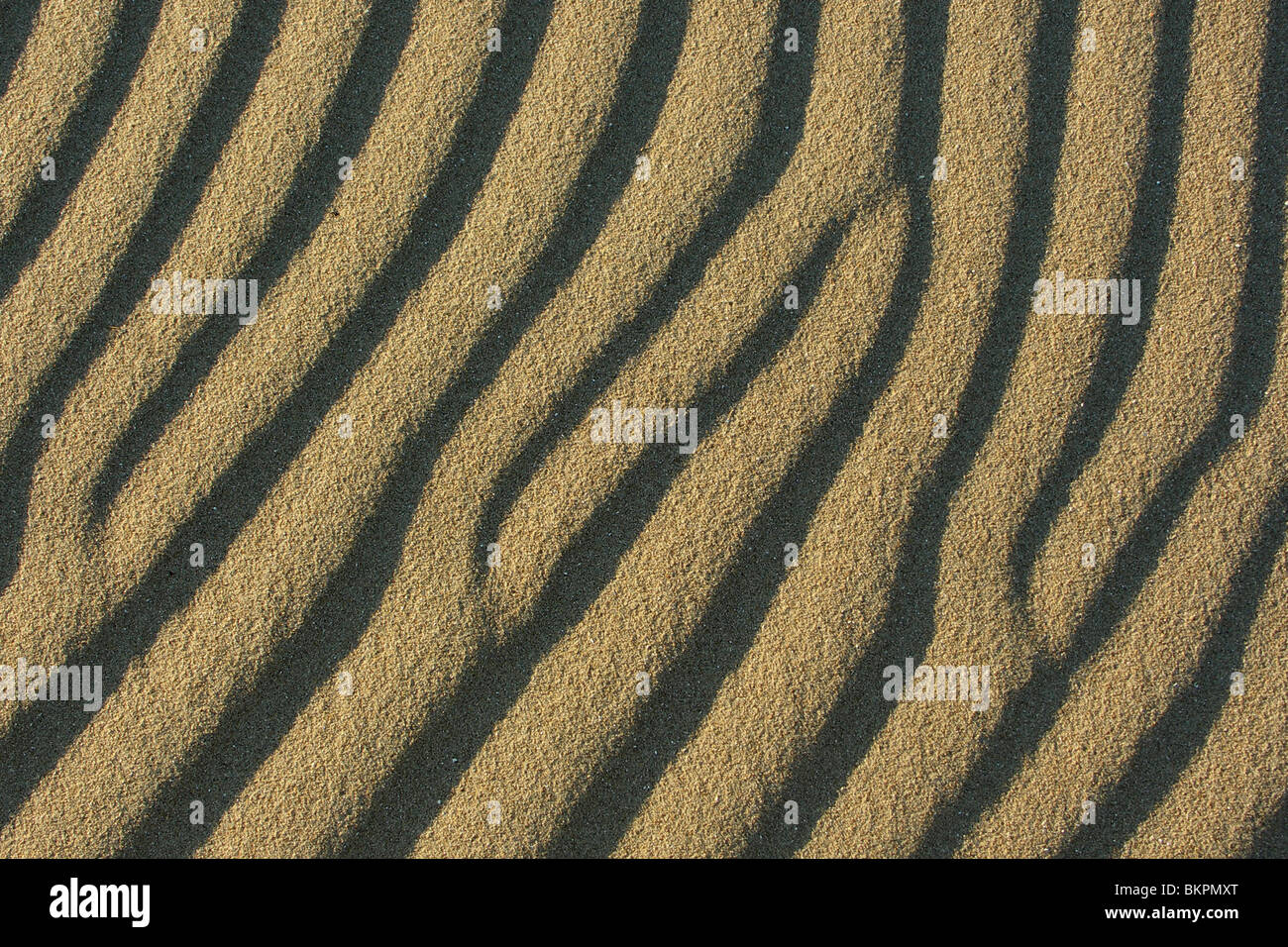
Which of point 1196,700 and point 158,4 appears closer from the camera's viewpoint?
point 1196,700

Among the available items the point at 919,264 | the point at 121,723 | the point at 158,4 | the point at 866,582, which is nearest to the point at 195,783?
the point at 121,723

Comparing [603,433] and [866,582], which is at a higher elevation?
[603,433]

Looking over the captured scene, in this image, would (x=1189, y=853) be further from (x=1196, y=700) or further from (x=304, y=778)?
(x=304, y=778)

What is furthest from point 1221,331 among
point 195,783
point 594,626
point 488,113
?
point 195,783
